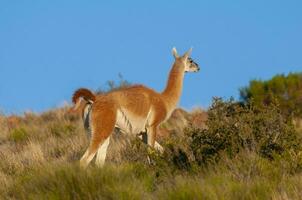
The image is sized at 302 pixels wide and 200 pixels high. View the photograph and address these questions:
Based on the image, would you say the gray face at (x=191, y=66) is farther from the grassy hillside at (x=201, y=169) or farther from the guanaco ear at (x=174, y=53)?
the grassy hillside at (x=201, y=169)

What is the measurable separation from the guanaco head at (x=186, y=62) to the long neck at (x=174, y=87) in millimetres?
135

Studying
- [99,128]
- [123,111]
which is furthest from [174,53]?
[99,128]

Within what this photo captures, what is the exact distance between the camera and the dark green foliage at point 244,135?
1140 centimetres

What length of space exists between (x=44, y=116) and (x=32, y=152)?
11.3 meters

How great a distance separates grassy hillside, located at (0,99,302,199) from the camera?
9172 mm

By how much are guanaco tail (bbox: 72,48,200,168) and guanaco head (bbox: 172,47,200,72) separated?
15.6 inches

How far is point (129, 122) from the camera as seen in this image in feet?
45.1

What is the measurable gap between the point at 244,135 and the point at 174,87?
14.8 feet

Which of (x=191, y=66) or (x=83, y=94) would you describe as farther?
(x=191, y=66)

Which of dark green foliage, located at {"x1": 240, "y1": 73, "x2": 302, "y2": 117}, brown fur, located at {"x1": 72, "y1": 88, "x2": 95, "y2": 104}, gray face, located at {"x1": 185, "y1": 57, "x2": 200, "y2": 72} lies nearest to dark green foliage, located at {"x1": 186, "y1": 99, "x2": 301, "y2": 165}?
brown fur, located at {"x1": 72, "y1": 88, "x2": 95, "y2": 104}

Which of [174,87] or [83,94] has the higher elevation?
[174,87]

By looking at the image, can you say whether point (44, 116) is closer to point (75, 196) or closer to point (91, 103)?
point (91, 103)

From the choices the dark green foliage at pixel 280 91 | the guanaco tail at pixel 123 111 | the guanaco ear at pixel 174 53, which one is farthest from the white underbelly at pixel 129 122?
the dark green foliage at pixel 280 91

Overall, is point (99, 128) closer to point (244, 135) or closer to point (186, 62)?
point (244, 135)
